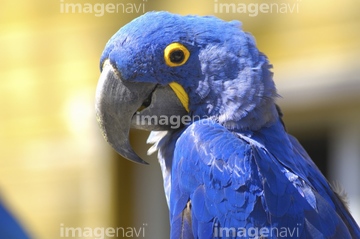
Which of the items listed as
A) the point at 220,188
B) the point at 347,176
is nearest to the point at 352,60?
the point at 347,176

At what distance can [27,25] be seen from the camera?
576cm

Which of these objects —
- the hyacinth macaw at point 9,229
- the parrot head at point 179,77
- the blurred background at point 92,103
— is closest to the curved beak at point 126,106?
the parrot head at point 179,77

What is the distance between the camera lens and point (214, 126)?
2.64m

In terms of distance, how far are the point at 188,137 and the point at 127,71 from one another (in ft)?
1.05

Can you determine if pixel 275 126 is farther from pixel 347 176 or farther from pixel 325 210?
pixel 347 176

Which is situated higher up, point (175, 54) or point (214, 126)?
point (175, 54)

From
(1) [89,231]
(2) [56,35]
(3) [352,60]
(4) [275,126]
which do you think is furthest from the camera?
(2) [56,35]
